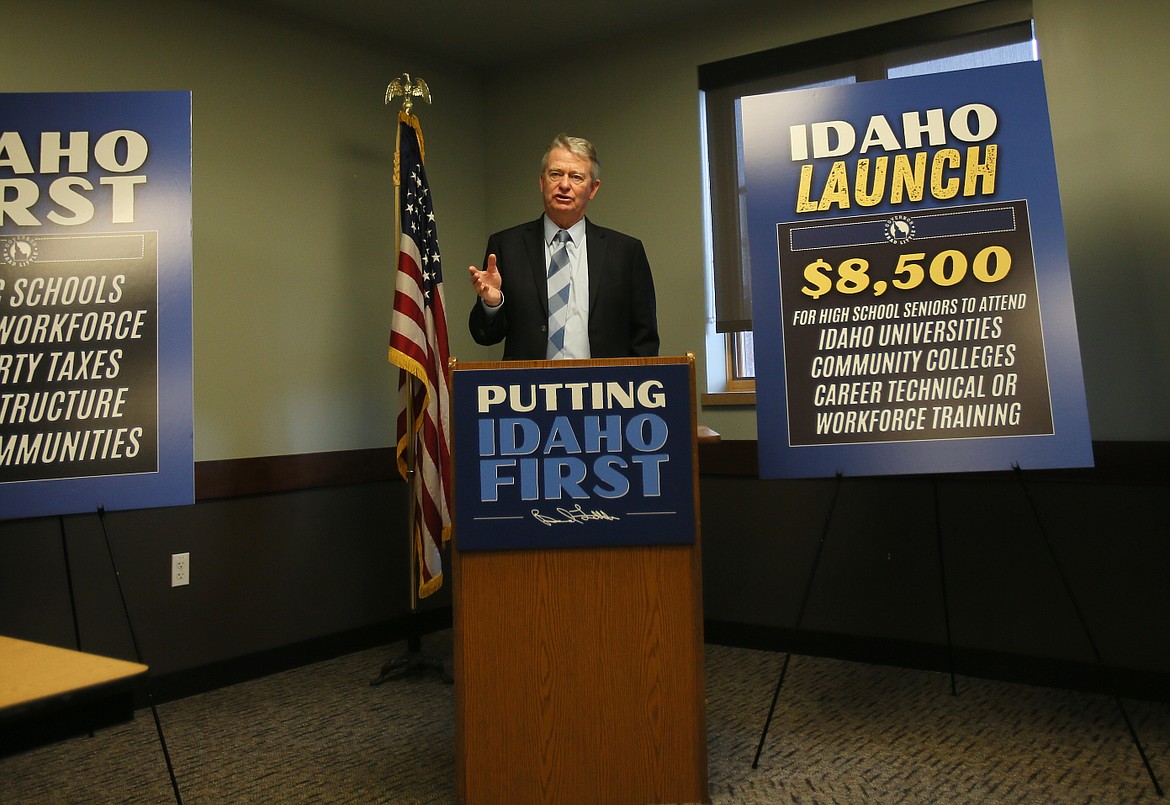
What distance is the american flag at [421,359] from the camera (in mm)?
3084

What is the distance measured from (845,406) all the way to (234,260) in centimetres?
226

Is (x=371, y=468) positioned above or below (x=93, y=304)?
below

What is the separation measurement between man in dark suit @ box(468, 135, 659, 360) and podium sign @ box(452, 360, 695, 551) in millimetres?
→ 521

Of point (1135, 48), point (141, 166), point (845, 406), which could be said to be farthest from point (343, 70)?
point (1135, 48)

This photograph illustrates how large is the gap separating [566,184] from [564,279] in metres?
0.27

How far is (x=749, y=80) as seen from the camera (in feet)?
11.3

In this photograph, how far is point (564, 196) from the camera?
2.40 metres

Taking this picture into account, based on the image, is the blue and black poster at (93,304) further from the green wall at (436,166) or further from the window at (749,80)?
the window at (749,80)

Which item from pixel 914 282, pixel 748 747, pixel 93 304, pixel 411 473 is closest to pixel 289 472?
pixel 411 473

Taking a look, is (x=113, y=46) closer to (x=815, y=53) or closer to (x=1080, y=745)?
(x=815, y=53)

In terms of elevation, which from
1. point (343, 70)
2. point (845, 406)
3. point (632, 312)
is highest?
point (343, 70)

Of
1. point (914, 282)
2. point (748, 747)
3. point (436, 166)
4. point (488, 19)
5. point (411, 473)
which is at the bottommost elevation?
point (748, 747)

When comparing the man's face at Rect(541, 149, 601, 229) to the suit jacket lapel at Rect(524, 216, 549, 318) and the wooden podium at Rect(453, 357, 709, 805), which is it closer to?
the suit jacket lapel at Rect(524, 216, 549, 318)

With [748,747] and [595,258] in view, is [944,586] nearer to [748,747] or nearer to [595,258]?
[748,747]
